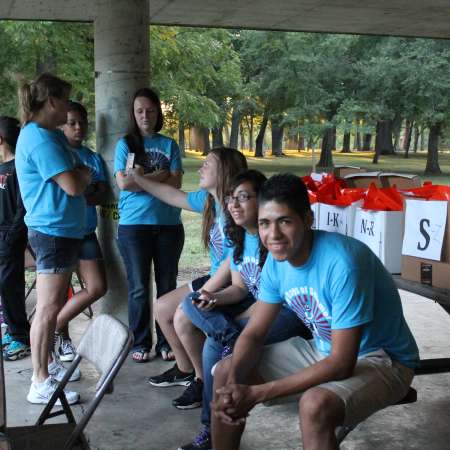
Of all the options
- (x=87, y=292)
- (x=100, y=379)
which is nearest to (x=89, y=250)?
(x=87, y=292)

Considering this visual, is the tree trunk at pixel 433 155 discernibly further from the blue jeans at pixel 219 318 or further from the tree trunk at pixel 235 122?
the blue jeans at pixel 219 318

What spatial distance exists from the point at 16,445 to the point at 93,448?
0.82 meters

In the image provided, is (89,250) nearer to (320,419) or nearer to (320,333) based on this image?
(320,333)

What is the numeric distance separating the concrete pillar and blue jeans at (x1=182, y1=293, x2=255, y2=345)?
5.08 ft

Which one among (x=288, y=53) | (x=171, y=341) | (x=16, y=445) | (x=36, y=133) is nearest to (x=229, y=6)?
(x=36, y=133)

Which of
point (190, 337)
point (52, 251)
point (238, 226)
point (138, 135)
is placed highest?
point (138, 135)

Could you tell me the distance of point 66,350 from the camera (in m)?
4.45

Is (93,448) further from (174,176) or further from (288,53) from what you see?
(288,53)

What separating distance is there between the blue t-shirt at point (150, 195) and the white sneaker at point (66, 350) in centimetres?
92

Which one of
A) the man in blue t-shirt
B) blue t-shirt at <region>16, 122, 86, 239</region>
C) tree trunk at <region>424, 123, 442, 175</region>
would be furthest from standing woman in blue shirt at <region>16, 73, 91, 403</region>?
tree trunk at <region>424, 123, 442, 175</region>

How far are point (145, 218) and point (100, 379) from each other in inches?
72.3

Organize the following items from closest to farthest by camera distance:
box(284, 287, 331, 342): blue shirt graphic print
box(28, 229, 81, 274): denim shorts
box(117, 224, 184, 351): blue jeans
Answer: box(284, 287, 331, 342): blue shirt graphic print → box(28, 229, 81, 274): denim shorts → box(117, 224, 184, 351): blue jeans

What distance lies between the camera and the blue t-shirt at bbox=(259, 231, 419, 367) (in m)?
2.34

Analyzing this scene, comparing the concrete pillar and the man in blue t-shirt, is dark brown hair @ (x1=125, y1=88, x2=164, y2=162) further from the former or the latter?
the man in blue t-shirt
